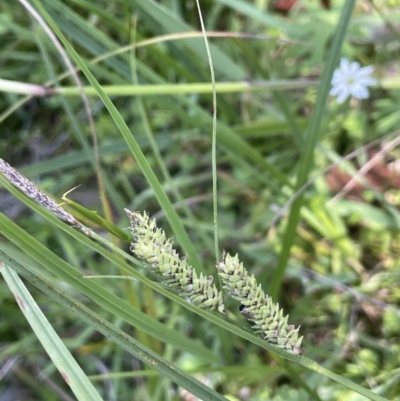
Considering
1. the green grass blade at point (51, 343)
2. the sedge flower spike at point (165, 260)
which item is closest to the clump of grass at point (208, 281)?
the sedge flower spike at point (165, 260)

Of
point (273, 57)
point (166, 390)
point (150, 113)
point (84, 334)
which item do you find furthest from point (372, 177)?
point (84, 334)

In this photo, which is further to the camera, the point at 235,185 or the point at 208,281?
the point at 235,185

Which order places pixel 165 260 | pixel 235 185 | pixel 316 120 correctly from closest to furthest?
pixel 165 260 < pixel 316 120 < pixel 235 185

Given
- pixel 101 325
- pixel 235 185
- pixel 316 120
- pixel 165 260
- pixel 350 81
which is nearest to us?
pixel 165 260

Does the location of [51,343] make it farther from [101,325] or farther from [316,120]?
[316,120]

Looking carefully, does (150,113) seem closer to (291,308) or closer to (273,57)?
(273,57)

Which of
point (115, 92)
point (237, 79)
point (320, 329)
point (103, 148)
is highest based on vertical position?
point (237, 79)

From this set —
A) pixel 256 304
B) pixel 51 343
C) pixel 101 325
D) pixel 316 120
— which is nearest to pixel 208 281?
pixel 256 304
